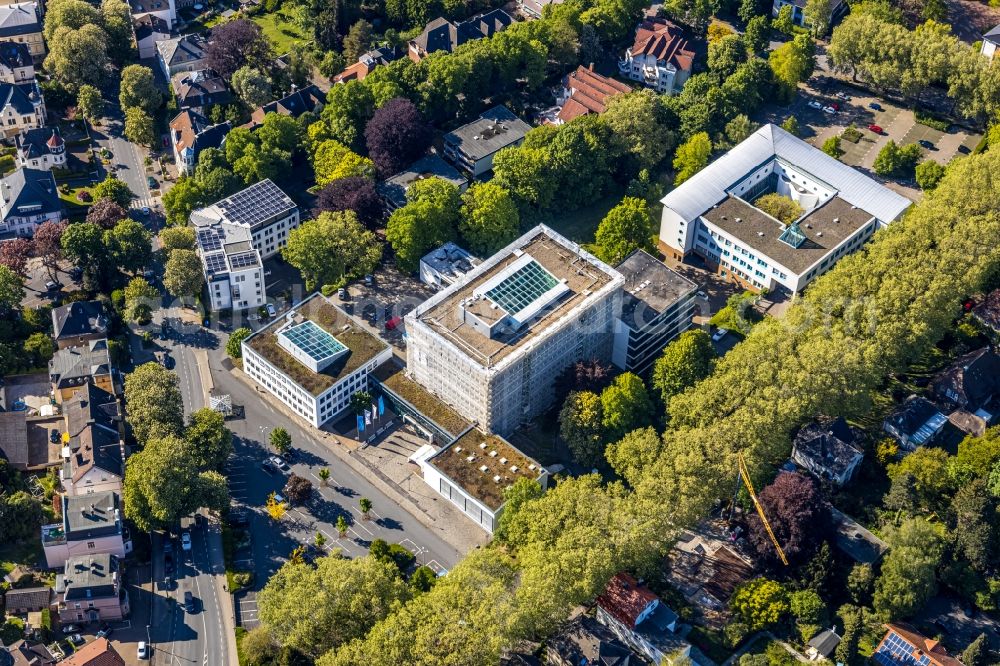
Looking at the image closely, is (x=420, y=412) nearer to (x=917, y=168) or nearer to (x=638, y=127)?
(x=638, y=127)

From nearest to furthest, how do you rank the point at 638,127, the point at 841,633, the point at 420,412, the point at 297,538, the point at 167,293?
the point at 841,633 → the point at 297,538 → the point at 420,412 → the point at 167,293 → the point at 638,127

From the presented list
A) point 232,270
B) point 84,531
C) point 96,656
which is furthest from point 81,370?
point 96,656

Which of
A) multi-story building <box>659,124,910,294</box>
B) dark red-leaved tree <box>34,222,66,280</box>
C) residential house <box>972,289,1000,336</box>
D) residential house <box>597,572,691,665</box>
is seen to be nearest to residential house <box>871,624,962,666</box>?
residential house <box>597,572,691,665</box>

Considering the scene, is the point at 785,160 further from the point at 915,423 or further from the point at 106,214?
the point at 106,214

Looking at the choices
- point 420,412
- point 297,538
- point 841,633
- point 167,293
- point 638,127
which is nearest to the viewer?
point 841,633

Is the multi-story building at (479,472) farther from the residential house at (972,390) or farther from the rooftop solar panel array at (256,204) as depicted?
the residential house at (972,390)

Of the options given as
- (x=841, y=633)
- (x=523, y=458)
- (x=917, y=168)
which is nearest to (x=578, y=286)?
(x=523, y=458)

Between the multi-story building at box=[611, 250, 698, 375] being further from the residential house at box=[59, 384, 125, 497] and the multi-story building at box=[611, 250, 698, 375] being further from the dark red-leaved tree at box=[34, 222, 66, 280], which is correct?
the dark red-leaved tree at box=[34, 222, 66, 280]
